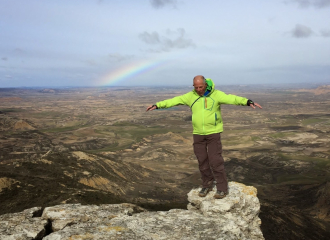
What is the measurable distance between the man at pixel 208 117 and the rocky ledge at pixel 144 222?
2.01 ft

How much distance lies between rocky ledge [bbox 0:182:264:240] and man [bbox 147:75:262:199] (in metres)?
0.61

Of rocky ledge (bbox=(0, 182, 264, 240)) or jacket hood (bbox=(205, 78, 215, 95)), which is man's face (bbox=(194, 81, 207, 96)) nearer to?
jacket hood (bbox=(205, 78, 215, 95))

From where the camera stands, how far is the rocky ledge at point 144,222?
5.31 meters

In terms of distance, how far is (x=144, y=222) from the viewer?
230 inches

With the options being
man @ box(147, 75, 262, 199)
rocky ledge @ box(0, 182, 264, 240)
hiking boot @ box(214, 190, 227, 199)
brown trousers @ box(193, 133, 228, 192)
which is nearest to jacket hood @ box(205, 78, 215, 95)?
man @ box(147, 75, 262, 199)

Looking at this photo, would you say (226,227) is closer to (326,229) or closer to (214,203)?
(214,203)

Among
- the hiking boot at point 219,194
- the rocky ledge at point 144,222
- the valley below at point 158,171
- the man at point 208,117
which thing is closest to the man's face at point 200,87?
the man at point 208,117

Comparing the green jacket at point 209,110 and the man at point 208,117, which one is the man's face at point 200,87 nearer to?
the man at point 208,117

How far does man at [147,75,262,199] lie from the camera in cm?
638

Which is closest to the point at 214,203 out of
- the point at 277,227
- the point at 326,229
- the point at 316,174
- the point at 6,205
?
the point at 6,205

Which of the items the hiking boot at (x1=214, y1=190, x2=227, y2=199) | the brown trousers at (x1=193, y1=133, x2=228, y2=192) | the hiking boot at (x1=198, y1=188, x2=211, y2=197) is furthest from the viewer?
the hiking boot at (x1=198, y1=188, x2=211, y2=197)

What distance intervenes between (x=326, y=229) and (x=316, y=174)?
2429cm

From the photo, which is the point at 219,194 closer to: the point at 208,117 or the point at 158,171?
the point at 208,117

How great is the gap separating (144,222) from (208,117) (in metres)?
2.99
